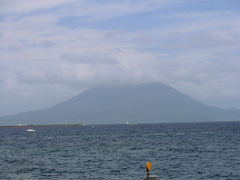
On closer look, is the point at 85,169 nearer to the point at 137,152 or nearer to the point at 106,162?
the point at 106,162

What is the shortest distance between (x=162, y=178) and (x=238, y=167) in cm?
Answer: 1364

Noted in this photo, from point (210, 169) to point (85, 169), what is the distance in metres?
17.1

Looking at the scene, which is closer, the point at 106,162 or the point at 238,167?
the point at 238,167

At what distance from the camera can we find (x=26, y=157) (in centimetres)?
7888

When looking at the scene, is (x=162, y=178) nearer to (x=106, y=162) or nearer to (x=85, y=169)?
(x=85, y=169)

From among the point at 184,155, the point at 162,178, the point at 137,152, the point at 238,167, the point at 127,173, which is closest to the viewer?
the point at 162,178

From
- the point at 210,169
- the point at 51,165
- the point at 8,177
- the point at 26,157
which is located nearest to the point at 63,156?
the point at 26,157

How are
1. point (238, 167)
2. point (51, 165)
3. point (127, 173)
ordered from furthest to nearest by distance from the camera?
point (51, 165)
point (238, 167)
point (127, 173)

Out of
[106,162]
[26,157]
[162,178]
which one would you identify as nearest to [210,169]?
[162,178]

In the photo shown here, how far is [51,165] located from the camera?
2566 inches

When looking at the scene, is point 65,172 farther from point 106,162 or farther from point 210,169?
point 210,169

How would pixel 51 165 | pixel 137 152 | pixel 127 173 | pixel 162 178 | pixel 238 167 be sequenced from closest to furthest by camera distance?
1. pixel 162 178
2. pixel 127 173
3. pixel 238 167
4. pixel 51 165
5. pixel 137 152

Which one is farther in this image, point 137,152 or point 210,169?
point 137,152

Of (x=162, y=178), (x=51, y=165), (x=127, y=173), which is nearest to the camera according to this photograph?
(x=162, y=178)
